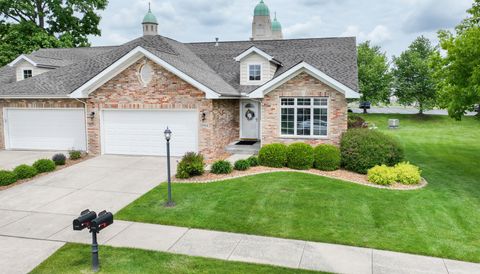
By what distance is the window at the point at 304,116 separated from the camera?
55.1 ft

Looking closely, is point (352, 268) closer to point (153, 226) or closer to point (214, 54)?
point (153, 226)

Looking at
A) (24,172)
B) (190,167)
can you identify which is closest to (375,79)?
(190,167)

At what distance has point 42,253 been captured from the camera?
24.8 ft

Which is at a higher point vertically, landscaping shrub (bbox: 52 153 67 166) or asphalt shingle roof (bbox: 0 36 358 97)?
asphalt shingle roof (bbox: 0 36 358 97)

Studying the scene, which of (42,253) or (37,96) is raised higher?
(37,96)

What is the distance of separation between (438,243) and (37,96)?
18341mm

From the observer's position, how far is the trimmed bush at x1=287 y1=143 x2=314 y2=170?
49.5 feet

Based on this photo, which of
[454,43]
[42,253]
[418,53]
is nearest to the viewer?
[42,253]

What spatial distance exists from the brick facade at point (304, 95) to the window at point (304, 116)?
237 mm

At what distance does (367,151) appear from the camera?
47.5 feet

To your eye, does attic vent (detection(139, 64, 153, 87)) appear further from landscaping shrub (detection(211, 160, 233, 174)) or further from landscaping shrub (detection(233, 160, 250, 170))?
landscaping shrub (detection(233, 160, 250, 170))

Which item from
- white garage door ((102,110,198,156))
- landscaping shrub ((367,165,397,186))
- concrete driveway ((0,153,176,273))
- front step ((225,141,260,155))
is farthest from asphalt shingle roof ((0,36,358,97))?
concrete driveway ((0,153,176,273))

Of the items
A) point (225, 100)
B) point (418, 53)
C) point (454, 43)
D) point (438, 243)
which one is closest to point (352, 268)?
point (438, 243)

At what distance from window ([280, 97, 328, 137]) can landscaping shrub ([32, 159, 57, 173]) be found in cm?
1012
